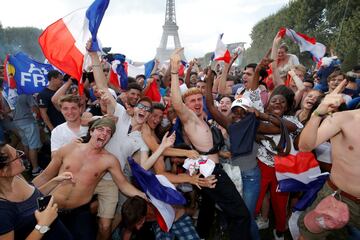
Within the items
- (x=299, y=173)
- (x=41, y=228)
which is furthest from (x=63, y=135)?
(x=299, y=173)

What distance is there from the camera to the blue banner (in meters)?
6.65

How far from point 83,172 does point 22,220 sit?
43.1 inches

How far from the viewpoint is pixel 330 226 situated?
2.89 meters

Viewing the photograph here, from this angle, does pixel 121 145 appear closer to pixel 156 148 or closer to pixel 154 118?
pixel 156 148

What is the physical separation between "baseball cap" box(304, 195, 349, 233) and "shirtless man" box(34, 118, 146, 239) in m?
1.92

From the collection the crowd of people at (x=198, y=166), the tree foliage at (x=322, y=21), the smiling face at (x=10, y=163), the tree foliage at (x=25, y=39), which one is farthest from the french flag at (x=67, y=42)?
the tree foliage at (x=25, y=39)

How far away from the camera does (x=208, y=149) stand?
12.7ft

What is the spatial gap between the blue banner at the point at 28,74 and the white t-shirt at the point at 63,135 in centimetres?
309

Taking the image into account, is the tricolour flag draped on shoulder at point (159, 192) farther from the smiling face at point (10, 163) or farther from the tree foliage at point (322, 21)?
the tree foliage at point (322, 21)

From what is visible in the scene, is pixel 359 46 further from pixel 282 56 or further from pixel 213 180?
pixel 213 180

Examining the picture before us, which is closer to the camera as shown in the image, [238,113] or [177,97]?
[177,97]

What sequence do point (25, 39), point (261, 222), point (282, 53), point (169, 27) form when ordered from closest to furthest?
1. point (261, 222)
2. point (282, 53)
3. point (25, 39)
4. point (169, 27)

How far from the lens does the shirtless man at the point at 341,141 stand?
9.04ft

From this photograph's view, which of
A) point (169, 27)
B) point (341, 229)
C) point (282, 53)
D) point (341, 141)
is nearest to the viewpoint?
point (341, 141)
